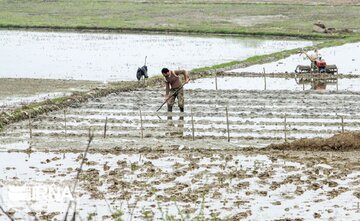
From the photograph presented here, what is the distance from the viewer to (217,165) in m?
13.3

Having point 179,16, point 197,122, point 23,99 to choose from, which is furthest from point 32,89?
point 179,16

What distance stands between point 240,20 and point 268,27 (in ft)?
10.4

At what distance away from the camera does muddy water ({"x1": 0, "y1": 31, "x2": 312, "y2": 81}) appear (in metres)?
26.5

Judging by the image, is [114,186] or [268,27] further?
[268,27]

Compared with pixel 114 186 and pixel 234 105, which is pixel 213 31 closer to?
pixel 234 105

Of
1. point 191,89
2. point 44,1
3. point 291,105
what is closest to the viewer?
point 291,105

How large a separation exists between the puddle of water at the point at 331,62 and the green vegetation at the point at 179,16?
21.3 ft

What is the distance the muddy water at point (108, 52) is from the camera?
86.9 ft

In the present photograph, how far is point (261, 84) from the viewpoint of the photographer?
22.9 m

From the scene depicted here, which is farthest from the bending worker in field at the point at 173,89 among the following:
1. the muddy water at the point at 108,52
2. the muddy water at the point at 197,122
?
the muddy water at the point at 108,52

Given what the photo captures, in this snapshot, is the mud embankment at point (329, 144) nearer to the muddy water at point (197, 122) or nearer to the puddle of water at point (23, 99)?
the muddy water at point (197, 122)

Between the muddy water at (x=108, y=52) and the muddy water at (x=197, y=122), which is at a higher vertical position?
the muddy water at (x=108, y=52)

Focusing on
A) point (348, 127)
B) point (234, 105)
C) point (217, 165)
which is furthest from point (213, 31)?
point (217, 165)

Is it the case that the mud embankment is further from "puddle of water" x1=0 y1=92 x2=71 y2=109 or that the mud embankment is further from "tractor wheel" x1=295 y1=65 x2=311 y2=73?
"tractor wheel" x1=295 y1=65 x2=311 y2=73
